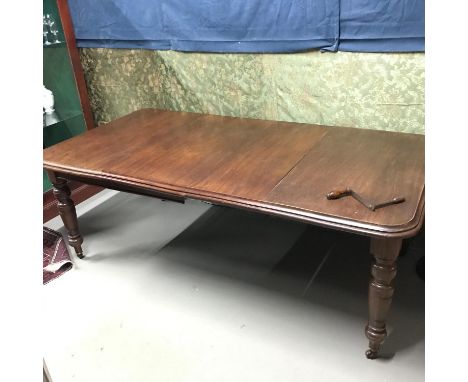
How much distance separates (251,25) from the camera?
83.7 inches

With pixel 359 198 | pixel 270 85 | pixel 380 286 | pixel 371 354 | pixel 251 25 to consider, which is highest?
pixel 251 25

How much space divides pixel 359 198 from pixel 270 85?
1.05 meters

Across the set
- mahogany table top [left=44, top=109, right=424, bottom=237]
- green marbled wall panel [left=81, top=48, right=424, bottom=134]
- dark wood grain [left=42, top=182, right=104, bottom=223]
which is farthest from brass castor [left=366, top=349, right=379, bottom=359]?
dark wood grain [left=42, top=182, right=104, bottom=223]

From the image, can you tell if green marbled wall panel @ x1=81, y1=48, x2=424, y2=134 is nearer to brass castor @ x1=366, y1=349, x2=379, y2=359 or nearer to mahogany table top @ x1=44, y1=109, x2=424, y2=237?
mahogany table top @ x1=44, y1=109, x2=424, y2=237

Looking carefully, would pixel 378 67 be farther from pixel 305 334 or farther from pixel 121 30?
pixel 121 30

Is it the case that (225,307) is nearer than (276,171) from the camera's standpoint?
No

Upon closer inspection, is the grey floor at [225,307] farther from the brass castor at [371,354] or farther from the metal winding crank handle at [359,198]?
the metal winding crank handle at [359,198]

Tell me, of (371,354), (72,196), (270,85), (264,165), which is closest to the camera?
(371,354)

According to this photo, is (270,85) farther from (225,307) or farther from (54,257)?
(54,257)

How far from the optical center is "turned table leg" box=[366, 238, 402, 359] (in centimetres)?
134

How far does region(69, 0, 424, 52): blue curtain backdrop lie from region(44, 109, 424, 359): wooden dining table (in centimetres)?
39

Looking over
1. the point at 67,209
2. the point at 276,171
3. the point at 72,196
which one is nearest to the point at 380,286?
the point at 276,171

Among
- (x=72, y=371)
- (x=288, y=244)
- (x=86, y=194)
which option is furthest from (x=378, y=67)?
(x=86, y=194)

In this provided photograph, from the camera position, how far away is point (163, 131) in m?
2.16
